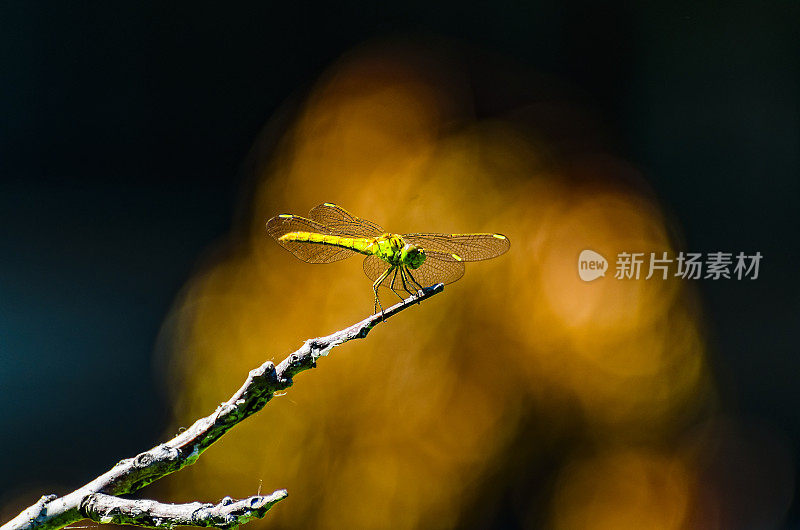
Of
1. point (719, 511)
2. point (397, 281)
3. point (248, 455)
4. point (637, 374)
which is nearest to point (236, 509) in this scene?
point (397, 281)

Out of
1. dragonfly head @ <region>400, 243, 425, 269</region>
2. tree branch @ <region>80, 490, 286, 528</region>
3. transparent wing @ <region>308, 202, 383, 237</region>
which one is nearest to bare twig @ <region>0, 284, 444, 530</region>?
tree branch @ <region>80, 490, 286, 528</region>

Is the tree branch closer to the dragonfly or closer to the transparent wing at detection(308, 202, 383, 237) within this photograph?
the dragonfly

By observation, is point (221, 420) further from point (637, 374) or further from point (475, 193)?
point (637, 374)

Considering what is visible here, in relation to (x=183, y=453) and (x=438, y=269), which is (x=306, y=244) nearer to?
(x=438, y=269)

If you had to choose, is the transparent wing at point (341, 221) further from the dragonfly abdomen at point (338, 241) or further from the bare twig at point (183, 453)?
the bare twig at point (183, 453)

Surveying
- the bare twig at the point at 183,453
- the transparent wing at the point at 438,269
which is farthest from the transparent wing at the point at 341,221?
the bare twig at the point at 183,453
